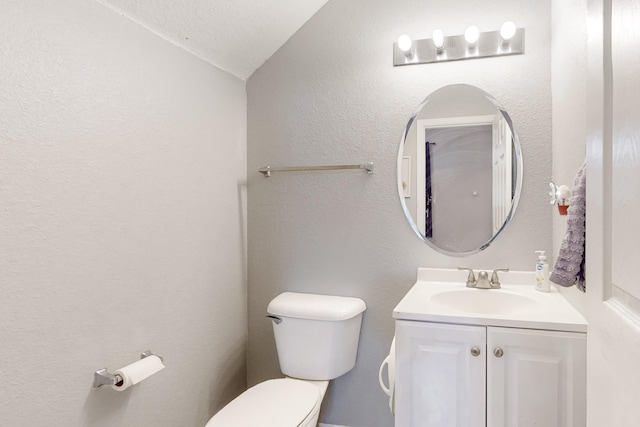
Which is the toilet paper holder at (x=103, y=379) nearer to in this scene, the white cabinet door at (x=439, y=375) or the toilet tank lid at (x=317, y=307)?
the toilet tank lid at (x=317, y=307)

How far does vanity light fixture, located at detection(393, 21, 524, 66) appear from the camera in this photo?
1.80m

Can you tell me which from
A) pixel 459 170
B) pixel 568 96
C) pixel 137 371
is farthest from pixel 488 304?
pixel 137 371

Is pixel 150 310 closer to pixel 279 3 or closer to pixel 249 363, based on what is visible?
pixel 249 363

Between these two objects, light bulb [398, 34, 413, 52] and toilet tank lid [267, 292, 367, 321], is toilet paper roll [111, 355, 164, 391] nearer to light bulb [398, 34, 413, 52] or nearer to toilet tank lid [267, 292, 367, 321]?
toilet tank lid [267, 292, 367, 321]

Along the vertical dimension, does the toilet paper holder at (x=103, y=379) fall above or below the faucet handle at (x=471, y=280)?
below

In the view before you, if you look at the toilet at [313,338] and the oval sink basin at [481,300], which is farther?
the toilet at [313,338]

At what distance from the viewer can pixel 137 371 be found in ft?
4.49

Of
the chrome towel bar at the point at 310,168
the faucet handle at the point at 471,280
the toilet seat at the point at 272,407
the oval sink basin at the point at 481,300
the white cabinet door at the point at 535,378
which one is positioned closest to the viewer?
the white cabinet door at the point at 535,378

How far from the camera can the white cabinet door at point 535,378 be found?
1294mm

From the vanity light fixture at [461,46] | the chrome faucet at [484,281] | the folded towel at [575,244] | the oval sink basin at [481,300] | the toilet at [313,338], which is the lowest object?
the toilet at [313,338]

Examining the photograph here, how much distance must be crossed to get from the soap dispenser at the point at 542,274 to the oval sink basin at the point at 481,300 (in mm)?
111

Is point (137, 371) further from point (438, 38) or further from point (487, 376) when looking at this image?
point (438, 38)

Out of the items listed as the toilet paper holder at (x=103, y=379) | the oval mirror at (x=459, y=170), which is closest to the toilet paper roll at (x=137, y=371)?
the toilet paper holder at (x=103, y=379)

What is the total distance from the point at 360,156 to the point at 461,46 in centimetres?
66
